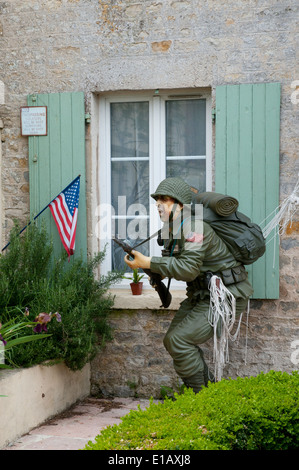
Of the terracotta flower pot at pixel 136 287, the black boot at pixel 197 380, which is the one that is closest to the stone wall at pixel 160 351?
the terracotta flower pot at pixel 136 287

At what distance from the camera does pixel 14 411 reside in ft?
14.6

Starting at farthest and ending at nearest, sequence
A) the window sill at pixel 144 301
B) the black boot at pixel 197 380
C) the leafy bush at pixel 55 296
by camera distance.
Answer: the window sill at pixel 144 301
the leafy bush at pixel 55 296
the black boot at pixel 197 380

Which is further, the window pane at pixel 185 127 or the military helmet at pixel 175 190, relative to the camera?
the window pane at pixel 185 127

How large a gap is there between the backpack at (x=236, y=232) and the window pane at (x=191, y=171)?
1021 mm

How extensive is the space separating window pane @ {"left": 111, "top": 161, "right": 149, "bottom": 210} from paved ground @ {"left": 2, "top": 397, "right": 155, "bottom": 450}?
6.13 ft

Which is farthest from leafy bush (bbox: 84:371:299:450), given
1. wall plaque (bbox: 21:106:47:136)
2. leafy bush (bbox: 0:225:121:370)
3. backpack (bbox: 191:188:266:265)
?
wall plaque (bbox: 21:106:47:136)

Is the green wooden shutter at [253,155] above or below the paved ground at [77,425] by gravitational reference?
above

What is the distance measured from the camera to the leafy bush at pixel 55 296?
5039 millimetres

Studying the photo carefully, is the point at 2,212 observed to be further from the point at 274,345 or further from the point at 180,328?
the point at 274,345

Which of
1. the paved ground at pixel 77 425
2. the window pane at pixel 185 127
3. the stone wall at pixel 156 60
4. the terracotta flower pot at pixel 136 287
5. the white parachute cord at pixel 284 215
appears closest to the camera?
the paved ground at pixel 77 425

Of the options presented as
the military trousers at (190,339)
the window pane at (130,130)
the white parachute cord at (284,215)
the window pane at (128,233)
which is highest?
the window pane at (130,130)

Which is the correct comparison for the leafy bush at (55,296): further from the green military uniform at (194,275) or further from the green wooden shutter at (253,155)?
the green wooden shutter at (253,155)

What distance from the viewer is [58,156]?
230 inches

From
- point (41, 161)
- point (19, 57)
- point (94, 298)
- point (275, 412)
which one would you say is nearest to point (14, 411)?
point (94, 298)
